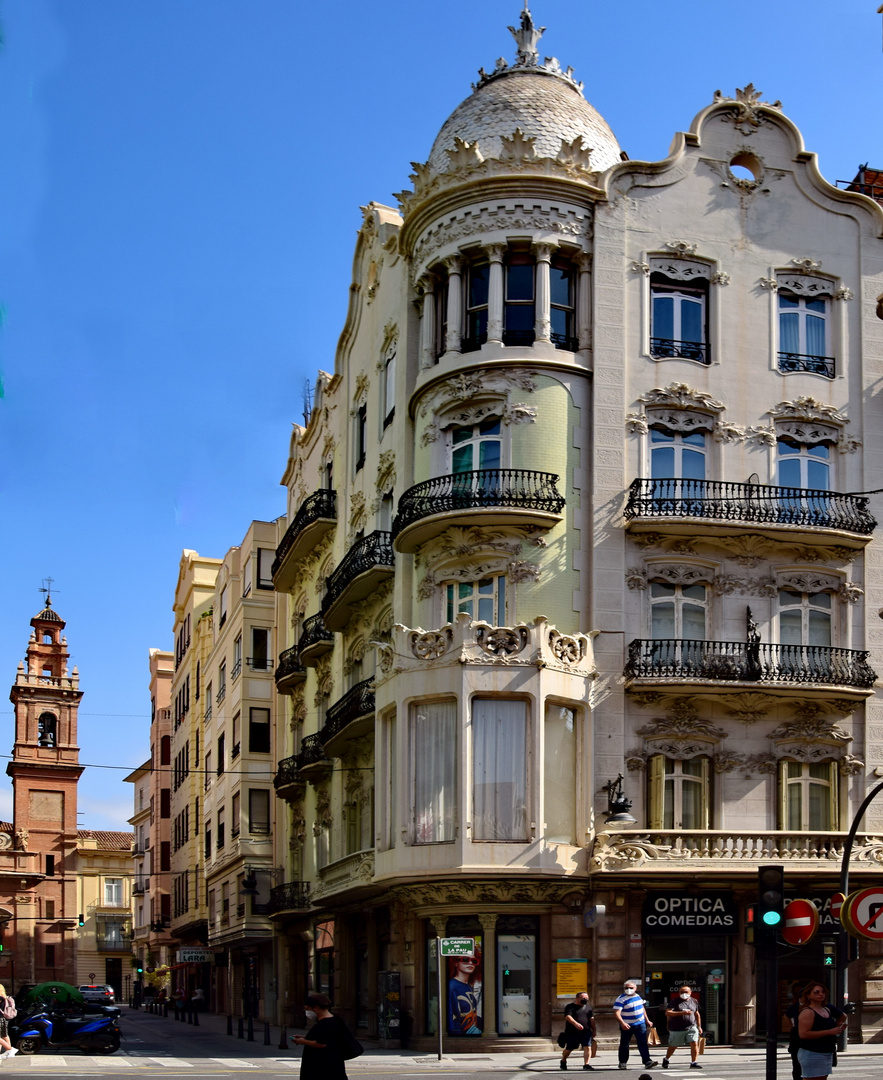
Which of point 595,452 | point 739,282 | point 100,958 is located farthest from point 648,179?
point 100,958

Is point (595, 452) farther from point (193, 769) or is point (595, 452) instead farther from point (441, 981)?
point (193, 769)

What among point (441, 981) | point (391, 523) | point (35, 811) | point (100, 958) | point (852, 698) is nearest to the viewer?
point (441, 981)

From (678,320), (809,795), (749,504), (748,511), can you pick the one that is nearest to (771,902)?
(809,795)

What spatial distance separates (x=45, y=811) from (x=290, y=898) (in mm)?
61347

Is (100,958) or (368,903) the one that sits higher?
(368,903)

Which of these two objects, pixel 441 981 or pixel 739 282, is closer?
pixel 441 981

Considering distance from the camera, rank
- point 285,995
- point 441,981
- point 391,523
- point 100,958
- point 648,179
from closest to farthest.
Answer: point 441,981 < point 648,179 < point 391,523 < point 285,995 < point 100,958

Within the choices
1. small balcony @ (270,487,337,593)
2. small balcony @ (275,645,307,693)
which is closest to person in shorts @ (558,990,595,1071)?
small balcony @ (270,487,337,593)

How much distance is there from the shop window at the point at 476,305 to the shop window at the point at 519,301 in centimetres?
58

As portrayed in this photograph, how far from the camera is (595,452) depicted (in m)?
38.0

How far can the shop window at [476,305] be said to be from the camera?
3912 cm

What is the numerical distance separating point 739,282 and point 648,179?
353cm

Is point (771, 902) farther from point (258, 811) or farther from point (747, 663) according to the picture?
point (258, 811)

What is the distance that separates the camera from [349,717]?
137 feet
